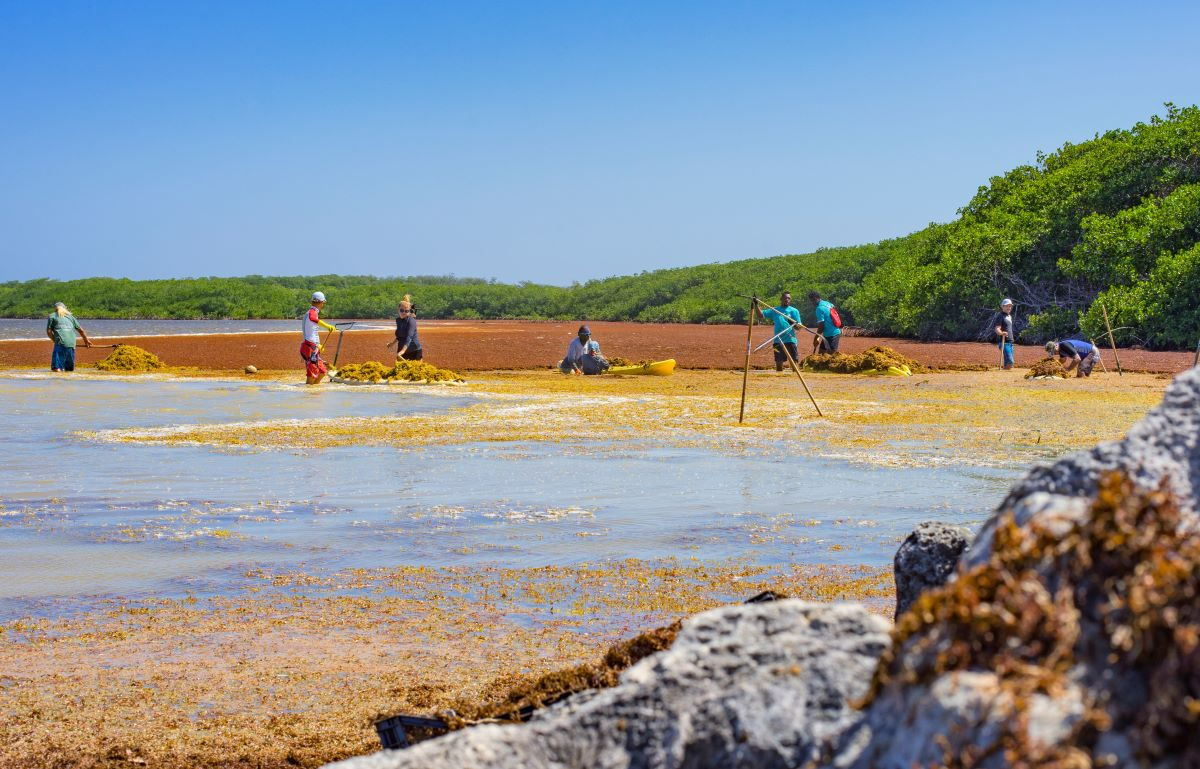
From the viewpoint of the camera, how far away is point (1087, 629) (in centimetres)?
190

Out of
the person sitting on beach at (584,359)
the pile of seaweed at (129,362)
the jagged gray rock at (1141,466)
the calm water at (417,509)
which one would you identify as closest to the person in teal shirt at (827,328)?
the person sitting on beach at (584,359)

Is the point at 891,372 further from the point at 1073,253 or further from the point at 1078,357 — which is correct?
the point at 1073,253

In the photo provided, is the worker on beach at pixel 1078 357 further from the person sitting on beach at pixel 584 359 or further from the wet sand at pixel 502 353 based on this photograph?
the person sitting on beach at pixel 584 359

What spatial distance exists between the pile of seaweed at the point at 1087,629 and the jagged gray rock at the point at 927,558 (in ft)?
5.65

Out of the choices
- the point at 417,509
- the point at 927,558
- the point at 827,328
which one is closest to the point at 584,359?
the point at 827,328

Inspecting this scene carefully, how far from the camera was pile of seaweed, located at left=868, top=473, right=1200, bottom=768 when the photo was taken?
175cm

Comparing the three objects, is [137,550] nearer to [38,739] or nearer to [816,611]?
[38,739]

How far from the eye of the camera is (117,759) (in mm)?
4406

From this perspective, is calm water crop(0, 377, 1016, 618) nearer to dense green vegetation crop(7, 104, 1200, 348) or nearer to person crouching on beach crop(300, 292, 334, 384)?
person crouching on beach crop(300, 292, 334, 384)

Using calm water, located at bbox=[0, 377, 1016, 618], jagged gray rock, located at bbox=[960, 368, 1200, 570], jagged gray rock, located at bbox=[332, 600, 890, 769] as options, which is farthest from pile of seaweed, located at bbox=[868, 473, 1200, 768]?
calm water, located at bbox=[0, 377, 1016, 618]

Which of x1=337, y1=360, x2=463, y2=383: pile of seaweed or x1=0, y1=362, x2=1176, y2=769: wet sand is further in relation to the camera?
x1=337, y1=360, x2=463, y2=383: pile of seaweed

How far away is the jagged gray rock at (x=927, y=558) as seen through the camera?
12.6 ft

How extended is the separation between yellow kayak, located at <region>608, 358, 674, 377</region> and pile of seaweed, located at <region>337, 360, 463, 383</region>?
11.8ft

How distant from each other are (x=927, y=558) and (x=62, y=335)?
88.7ft
